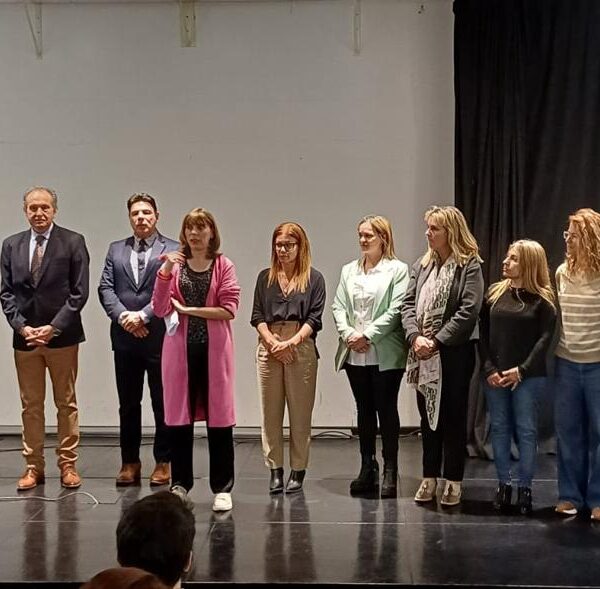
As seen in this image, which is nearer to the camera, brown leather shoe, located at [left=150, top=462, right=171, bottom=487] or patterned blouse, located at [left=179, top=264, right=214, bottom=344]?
patterned blouse, located at [left=179, top=264, right=214, bottom=344]

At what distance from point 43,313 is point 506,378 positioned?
2.35m

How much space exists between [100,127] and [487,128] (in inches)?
100.0

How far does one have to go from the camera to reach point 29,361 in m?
4.44

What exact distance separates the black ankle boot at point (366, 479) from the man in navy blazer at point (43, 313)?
1465mm

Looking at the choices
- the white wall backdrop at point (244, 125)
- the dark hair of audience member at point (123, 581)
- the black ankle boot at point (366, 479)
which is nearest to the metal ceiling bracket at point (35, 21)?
the white wall backdrop at point (244, 125)

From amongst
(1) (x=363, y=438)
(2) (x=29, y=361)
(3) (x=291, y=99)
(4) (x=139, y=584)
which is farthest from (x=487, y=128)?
(4) (x=139, y=584)

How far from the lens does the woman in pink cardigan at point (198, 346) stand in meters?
3.97

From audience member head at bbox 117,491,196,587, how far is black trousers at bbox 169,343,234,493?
2.08 meters

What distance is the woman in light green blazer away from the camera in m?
4.20

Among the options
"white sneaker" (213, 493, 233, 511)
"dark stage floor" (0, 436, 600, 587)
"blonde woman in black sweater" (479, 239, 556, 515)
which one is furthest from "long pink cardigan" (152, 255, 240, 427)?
"blonde woman in black sweater" (479, 239, 556, 515)

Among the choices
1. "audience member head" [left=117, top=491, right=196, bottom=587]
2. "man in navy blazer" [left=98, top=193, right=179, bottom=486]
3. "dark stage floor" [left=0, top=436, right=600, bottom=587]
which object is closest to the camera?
"audience member head" [left=117, top=491, right=196, bottom=587]

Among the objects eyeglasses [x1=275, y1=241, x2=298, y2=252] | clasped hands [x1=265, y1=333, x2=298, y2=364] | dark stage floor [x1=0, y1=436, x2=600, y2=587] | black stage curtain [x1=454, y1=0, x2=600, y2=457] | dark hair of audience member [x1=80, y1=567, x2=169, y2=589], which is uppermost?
black stage curtain [x1=454, y1=0, x2=600, y2=457]

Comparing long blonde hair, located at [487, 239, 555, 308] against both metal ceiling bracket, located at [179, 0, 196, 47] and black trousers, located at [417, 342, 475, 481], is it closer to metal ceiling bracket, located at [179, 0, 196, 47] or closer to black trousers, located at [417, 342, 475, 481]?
black trousers, located at [417, 342, 475, 481]

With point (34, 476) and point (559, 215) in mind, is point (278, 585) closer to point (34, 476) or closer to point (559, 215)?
point (34, 476)
